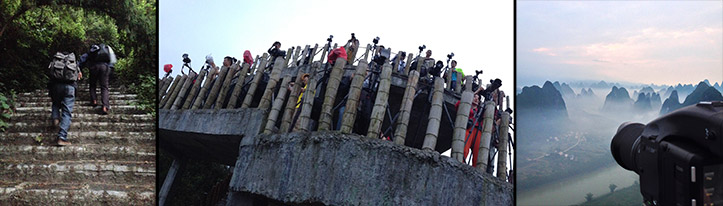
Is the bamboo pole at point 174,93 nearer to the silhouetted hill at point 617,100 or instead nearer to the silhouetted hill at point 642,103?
the silhouetted hill at point 617,100

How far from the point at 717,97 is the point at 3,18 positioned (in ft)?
19.6

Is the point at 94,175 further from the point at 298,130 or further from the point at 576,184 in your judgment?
the point at 576,184

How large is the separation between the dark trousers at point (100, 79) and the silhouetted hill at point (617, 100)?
13.4ft

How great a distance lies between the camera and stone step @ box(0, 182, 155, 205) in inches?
110

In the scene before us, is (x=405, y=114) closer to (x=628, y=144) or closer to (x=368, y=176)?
(x=368, y=176)

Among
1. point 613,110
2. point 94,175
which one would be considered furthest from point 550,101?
point 94,175

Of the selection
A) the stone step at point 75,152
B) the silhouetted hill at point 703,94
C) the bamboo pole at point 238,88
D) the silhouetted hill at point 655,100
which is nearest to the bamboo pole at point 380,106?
the bamboo pole at point 238,88

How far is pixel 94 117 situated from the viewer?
3.25 meters

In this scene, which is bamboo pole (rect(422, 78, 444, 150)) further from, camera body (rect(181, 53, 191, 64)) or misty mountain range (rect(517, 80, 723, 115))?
camera body (rect(181, 53, 191, 64))

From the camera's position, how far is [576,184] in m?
3.30

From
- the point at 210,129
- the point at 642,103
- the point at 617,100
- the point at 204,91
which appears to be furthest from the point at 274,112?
the point at 642,103

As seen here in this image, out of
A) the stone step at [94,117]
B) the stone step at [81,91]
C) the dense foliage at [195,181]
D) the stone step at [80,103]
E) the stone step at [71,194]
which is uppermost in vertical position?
the stone step at [81,91]

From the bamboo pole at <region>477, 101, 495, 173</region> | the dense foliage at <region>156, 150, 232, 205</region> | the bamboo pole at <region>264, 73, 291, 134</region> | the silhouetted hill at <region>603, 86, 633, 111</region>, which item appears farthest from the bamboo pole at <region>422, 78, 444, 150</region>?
the dense foliage at <region>156, 150, 232, 205</region>

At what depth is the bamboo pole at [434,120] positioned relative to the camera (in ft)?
8.38
